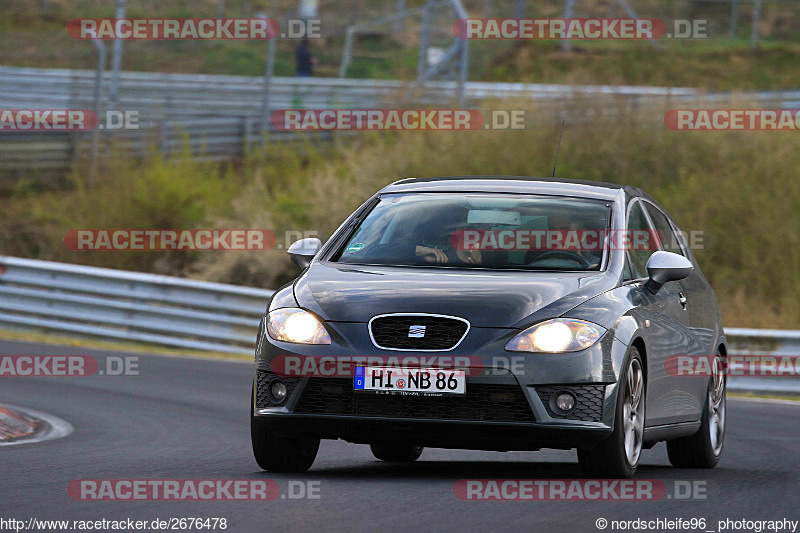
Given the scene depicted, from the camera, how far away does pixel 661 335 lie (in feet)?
29.5

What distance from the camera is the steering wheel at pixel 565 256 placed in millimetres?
8805

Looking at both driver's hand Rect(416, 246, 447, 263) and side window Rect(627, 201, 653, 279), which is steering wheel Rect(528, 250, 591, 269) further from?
driver's hand Rect(416, 246, 447, 263)

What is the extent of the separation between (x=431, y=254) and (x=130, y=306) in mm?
12468

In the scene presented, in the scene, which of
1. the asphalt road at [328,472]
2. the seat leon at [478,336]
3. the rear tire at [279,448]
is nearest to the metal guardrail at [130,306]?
the asphalt road at [328,472]

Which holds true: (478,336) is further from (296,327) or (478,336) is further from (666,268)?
(666,268)

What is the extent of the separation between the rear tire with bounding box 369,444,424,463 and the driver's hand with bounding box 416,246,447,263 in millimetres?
1455

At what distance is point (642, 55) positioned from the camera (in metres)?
47.3

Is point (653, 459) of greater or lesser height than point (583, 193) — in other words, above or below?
below

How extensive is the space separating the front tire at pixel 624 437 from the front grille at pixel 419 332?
893 millimetres

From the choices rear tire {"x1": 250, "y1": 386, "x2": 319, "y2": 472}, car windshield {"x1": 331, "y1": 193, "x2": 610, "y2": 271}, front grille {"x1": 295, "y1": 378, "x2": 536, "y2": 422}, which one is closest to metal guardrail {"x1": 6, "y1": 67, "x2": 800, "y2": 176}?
car windshield {"x1": 331, "y1": 193, "x2": 610, "y2": 271}

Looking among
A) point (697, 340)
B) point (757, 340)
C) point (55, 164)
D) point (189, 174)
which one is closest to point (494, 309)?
point (697, 340)

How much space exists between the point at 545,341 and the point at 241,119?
24826 millimetres

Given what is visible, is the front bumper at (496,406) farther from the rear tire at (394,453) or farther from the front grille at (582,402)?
the rear tire at (394,453)

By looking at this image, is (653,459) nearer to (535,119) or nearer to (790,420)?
(790,420)
